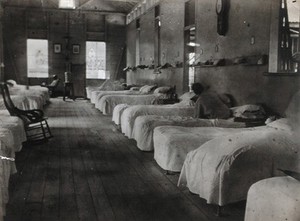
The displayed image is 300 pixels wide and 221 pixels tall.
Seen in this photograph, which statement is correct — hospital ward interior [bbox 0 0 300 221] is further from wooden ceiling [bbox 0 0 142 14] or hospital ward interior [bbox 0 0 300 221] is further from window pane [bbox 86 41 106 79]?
window pane [bbox 86 41 106 79]

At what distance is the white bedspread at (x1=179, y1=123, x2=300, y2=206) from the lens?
3.18 meters

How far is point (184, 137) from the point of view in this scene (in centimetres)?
430

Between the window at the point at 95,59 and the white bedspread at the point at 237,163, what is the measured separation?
14.0 m

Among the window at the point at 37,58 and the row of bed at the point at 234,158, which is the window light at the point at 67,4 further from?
the row of bed at the point at 234,158

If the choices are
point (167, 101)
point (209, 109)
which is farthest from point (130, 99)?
point (209, 109)

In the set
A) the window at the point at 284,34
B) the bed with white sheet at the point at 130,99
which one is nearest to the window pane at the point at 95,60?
the bed with white sheet at the point at 130,99

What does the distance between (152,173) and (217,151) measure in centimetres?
157

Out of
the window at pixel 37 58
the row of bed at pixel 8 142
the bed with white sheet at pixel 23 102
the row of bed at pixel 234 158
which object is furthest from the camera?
the window at pixel 37 58

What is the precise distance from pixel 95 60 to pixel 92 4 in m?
2.47

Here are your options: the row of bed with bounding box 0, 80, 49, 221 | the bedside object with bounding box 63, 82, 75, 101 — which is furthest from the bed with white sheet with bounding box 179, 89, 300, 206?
the bedside object with bounding box 63, 82, 75, 101

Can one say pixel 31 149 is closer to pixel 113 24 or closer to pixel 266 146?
pixel 266 146

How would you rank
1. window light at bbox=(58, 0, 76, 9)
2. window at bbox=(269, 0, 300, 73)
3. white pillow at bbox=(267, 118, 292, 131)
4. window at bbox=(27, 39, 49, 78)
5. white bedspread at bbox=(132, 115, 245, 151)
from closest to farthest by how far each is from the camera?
white pillow at bbox=(267, 118, 292, 131), window at bbox=(269, 0, 300, 73), white bedspread at bbox=(132, 115, 245, 151), window at bbox=(27, 39, 49, 78), window light at bbox=(58, 0, 76, 9)

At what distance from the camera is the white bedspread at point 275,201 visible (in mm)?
2115

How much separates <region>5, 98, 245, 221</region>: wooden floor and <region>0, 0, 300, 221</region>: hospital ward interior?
14mm
